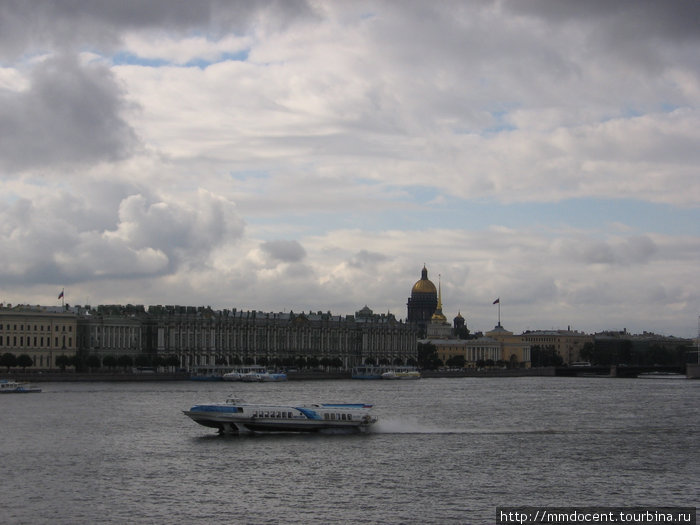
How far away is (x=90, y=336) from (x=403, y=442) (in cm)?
7190

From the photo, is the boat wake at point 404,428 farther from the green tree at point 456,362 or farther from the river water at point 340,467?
the green tree at point 456,362

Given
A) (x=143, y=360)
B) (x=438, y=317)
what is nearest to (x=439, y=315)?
(x=438, y=317)

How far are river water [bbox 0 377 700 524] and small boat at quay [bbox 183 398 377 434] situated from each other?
1.81ft

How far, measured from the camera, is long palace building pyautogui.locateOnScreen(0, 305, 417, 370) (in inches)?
3952

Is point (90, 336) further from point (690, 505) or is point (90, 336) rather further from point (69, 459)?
point (690, 505)

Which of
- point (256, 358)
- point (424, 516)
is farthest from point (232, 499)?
point (256, 358)

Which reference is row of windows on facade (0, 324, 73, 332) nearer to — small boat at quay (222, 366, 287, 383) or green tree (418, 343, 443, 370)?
small boat at quay (222, 366, 287, 383)

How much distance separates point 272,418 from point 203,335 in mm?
77618

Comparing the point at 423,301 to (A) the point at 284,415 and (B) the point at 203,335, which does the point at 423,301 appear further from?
(A) the point at 284,415

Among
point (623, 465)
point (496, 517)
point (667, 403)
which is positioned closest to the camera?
point (496, 517)

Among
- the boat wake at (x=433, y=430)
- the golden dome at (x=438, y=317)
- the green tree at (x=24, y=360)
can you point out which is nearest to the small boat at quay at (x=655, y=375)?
the golden dome at (x=438, y=317)

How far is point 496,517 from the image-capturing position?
2467 cm

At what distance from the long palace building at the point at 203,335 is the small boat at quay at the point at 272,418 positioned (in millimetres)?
61307

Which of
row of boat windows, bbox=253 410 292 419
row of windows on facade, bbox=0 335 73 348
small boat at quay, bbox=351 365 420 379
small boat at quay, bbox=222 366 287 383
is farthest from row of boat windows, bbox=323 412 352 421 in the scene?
small boat at quay, bbox=351 365 420 379
